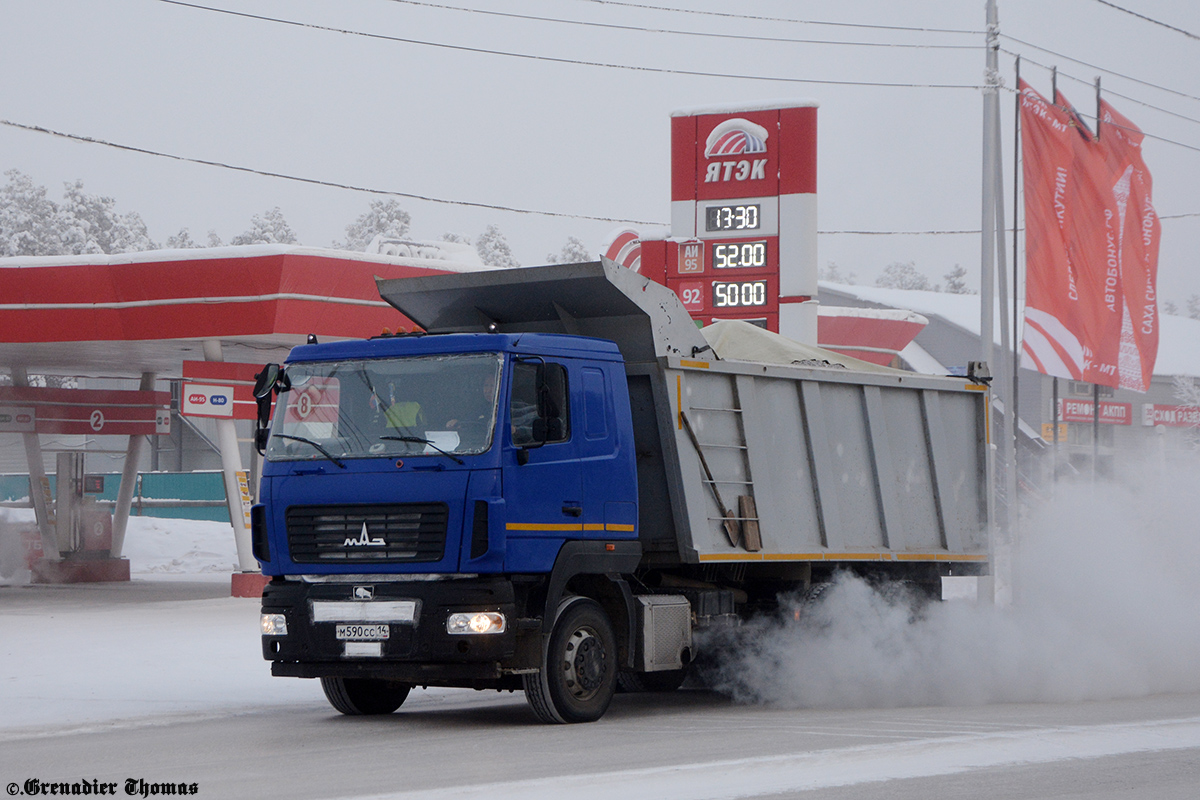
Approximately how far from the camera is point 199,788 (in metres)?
7.73

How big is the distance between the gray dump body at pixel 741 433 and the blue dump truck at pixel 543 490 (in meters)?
0.02

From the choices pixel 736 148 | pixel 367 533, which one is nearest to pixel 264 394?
pixel 367 533

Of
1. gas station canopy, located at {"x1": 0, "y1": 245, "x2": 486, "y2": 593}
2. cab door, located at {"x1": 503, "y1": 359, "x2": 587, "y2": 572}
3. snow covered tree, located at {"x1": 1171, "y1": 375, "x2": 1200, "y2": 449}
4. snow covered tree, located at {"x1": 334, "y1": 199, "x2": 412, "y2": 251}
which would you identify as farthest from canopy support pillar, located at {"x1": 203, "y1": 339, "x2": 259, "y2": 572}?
snow covered tree, located at {"x1": 334, "y1": 199, "x2": 412, "y2": 251}

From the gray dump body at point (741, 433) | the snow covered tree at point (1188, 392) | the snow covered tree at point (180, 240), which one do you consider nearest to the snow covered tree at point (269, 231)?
the snow covered tree at point (180, 240)

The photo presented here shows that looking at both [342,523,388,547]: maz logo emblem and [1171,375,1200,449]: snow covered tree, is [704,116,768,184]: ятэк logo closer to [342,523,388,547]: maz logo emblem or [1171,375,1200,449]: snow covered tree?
[342,523,388,547]: maz logo emblem

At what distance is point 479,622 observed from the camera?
9.72 m

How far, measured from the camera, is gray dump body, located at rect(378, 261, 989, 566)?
11.2 meters

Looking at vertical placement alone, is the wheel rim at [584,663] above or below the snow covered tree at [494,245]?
below

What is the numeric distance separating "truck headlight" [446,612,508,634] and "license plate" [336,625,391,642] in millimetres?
494

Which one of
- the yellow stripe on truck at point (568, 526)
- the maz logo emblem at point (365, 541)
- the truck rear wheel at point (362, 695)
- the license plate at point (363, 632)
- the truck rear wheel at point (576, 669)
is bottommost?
the truck rear wheel at point (362, 695)

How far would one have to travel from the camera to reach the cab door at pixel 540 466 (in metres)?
9.84

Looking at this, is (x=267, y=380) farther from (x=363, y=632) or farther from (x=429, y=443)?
A: (x=363, y=632)

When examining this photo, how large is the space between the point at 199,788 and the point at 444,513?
262 cm

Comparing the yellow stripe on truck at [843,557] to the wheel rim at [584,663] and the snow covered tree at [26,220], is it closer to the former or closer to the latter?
the wheel rim at [584,663]
